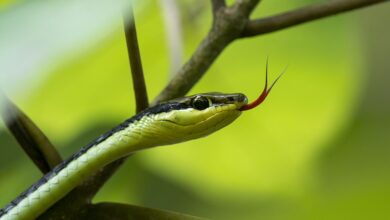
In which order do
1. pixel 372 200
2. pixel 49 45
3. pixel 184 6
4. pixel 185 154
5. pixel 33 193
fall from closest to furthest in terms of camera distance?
pixel 49 45, pixel 33 193, pixel 372 200, pixel 184 6, pixel 185 154

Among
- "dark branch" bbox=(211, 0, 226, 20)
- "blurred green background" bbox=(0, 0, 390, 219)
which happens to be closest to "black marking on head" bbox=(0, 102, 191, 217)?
"dark branch" bbox=(211, 0, 226, 20)

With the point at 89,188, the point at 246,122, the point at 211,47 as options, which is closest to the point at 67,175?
the point at 89,188

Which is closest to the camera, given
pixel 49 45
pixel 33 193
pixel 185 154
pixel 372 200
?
pixel 49 45

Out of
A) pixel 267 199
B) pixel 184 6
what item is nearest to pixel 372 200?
pixel 267 199

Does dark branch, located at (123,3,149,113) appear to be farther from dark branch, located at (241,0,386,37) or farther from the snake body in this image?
dark branch, located at (241,0,386,37)

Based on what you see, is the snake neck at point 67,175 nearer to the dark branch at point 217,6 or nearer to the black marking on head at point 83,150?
the black marking on head at point 83,150

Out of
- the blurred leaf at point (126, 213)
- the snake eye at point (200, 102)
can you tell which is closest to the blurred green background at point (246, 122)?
the snake eye at point (200, 102)

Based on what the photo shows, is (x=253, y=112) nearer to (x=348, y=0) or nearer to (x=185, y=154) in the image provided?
(x=185, y=154)

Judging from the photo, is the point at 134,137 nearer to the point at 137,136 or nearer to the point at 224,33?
the point at 137,136
